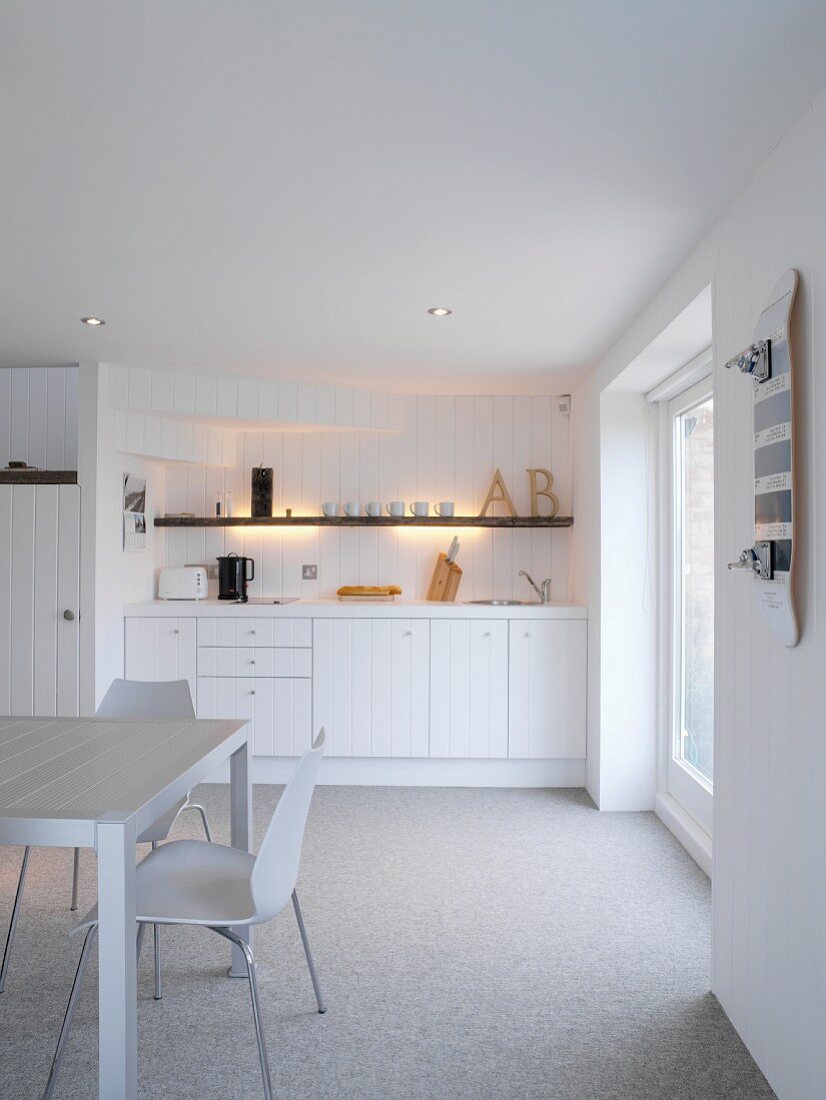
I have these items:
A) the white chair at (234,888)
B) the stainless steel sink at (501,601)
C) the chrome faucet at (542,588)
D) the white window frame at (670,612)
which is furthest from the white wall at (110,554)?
the white window frame at (670,612)

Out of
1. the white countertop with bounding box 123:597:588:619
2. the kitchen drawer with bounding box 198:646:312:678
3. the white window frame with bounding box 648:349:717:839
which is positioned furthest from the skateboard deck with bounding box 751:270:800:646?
the kitchen drawer with bounding box 198:646:312:678

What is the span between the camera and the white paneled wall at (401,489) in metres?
5.53

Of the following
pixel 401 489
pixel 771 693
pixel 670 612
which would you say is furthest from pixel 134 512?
pixel 771 693

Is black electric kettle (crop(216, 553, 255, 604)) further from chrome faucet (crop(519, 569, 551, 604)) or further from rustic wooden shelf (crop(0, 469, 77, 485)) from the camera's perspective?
chrome faucet (crop(519, 569, 551, 604))

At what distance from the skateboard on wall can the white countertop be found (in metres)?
2.64

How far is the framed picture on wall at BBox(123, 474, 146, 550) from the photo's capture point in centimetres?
500

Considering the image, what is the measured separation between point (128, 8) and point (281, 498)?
162 inches

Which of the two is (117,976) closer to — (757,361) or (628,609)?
(757,361)

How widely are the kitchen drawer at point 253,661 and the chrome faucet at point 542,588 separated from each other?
142cm

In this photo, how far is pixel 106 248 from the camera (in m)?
2.90

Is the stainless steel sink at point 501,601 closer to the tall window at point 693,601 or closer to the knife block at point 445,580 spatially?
the knife block at point 445,580

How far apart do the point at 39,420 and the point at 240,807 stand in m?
3.71

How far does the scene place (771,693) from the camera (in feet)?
7.02

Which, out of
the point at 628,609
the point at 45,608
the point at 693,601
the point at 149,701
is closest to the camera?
the point at 149,701
